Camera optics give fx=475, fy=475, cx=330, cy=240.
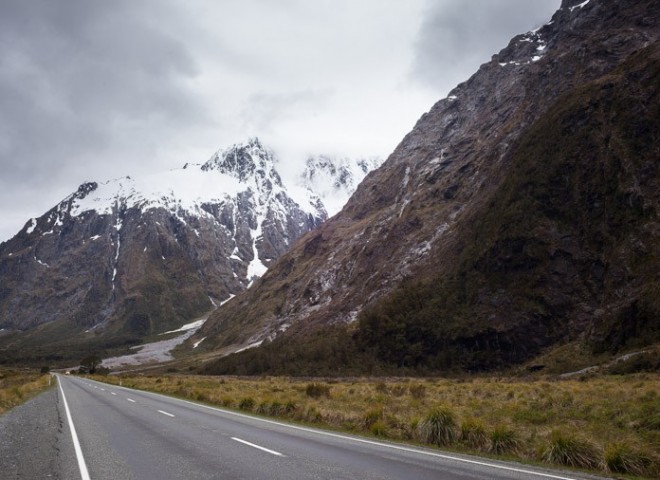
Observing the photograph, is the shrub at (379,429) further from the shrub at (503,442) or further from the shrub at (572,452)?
the shrub at (572,452)

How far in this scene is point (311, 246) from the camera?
189250mm

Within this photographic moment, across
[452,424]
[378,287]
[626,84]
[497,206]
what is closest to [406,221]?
[378,287]

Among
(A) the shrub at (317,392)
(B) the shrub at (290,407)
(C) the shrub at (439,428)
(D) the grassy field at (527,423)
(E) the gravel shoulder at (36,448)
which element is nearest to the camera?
(E) the gravel shoulder at (36,448)

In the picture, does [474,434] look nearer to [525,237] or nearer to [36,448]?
[36,448]

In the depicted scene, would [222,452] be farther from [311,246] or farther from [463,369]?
[311,246]

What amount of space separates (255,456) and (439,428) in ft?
21.9

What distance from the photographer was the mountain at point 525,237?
7175cm

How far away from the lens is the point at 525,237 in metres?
83.9

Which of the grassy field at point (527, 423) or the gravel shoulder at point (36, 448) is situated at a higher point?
the gravel shoulder at point (36, 448)

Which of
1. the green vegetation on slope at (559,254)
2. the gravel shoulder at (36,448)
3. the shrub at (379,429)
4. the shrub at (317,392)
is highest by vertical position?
the green vegetation on slope at (559,254)

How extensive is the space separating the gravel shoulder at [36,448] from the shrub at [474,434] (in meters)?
10.9

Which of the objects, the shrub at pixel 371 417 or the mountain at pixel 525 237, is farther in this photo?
the mountain at pixel 525 237

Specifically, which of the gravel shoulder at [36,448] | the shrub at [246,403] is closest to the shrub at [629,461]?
the gravel shoulder at [36,448]

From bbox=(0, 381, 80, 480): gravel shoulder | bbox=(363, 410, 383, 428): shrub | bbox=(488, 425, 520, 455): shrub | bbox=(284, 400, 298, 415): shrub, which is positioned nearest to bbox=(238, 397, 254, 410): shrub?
bbox=(284, 400, 298, 415): shrub
